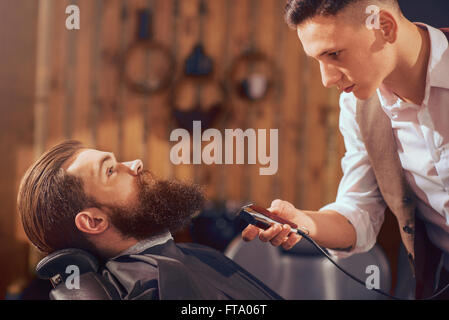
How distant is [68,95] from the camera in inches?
66.8

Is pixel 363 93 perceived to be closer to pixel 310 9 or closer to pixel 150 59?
pixel 310 9

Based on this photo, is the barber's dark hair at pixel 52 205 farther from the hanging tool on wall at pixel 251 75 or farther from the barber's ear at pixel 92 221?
the hanging tool on wall at pixel 251 75

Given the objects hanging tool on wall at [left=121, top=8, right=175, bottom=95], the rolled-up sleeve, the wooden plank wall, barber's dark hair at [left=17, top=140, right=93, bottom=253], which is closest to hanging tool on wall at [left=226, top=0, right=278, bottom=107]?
the wooden plank wall

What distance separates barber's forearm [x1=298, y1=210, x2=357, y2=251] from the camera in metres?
1.22

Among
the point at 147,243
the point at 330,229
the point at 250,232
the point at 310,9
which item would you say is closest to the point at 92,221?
the point at 147,243

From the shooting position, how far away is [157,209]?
113 centimetres

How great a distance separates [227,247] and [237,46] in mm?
836

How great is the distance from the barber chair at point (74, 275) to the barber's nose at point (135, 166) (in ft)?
0.76

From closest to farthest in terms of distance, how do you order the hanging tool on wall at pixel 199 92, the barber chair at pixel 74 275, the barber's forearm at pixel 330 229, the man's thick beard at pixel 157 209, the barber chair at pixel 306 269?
1. the barber chair at pixel 74 275
2. the man's thick beard at pixel 157 209
3. the barber's forearm at pixel 330 229
4. the barber chair at pixel 306 269
5. the hanging tool on wall at pixel 199 92

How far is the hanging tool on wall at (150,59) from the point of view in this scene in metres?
1.58

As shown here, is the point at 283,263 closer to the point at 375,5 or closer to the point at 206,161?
the point at 206,161

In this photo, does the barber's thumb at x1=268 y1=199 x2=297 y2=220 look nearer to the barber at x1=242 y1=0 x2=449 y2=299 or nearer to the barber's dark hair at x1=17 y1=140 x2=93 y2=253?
the barber at x1=242 y1=0 x2=449 y2=299

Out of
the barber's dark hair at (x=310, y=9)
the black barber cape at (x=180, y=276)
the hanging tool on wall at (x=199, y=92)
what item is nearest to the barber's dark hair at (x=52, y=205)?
the black barber cape at (x=180, y=276)

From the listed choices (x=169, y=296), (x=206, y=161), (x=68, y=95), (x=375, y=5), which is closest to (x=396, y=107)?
(x=375, y=5)
